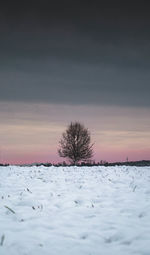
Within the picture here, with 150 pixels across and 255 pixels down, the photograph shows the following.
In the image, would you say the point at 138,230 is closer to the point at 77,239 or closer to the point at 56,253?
the point at 77,239

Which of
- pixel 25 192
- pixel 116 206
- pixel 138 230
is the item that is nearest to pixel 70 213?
pixel 116 206

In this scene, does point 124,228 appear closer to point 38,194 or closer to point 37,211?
point 37,211

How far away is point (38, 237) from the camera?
3811mm

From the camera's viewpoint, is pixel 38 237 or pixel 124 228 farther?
pixel 124 228

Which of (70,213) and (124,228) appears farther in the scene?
(70,213)

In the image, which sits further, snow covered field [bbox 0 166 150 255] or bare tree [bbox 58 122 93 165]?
bare tree [bbox 58 122 93 165]

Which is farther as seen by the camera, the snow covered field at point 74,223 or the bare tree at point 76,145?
the bare tree at point 76,145

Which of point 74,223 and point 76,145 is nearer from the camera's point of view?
point 74,223

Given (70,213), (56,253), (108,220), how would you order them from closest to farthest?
(56,253) → (108,220) → (70,213)

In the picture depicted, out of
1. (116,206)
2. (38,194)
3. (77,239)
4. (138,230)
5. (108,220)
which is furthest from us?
(38,194)

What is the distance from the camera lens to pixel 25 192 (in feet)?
23.1

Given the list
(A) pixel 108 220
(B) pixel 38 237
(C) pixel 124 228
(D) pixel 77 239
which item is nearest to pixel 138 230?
(C) pixel 124 228

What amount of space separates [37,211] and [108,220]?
58.2 inches

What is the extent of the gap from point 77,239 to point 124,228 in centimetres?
88
